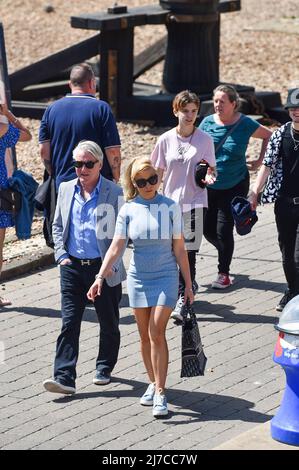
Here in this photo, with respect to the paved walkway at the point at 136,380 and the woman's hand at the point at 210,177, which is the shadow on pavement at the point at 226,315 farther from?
the woman's hand at the point at 210,177

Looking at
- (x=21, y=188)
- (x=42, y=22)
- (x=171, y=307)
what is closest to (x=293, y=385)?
(x=171, y=307)

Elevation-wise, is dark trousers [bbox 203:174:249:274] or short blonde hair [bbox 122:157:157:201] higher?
short blonde hair [bbox 122:157:157:201]

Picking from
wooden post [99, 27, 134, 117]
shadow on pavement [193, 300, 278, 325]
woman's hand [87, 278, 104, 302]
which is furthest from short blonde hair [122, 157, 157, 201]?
wooden post [99, 27, 134, 117]

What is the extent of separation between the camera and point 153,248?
796cm

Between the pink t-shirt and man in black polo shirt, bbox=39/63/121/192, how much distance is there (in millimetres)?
463

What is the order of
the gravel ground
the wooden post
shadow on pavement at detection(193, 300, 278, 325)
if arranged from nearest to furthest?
shadow on pavement at detection(193, 300, 278, 325) → the gravel ground → the wooden post

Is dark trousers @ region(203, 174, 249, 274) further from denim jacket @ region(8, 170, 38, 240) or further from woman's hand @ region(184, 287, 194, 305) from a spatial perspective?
woman's hand @ region(184, 287, 194, 305)

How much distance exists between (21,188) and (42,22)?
14.9 m

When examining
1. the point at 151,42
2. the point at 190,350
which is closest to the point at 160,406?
the point at 190,350

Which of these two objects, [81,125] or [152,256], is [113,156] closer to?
[81,125]

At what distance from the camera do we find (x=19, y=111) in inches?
686

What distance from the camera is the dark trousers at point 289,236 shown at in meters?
9.77

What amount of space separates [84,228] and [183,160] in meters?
1.74

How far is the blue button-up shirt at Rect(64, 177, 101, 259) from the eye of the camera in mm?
8328
